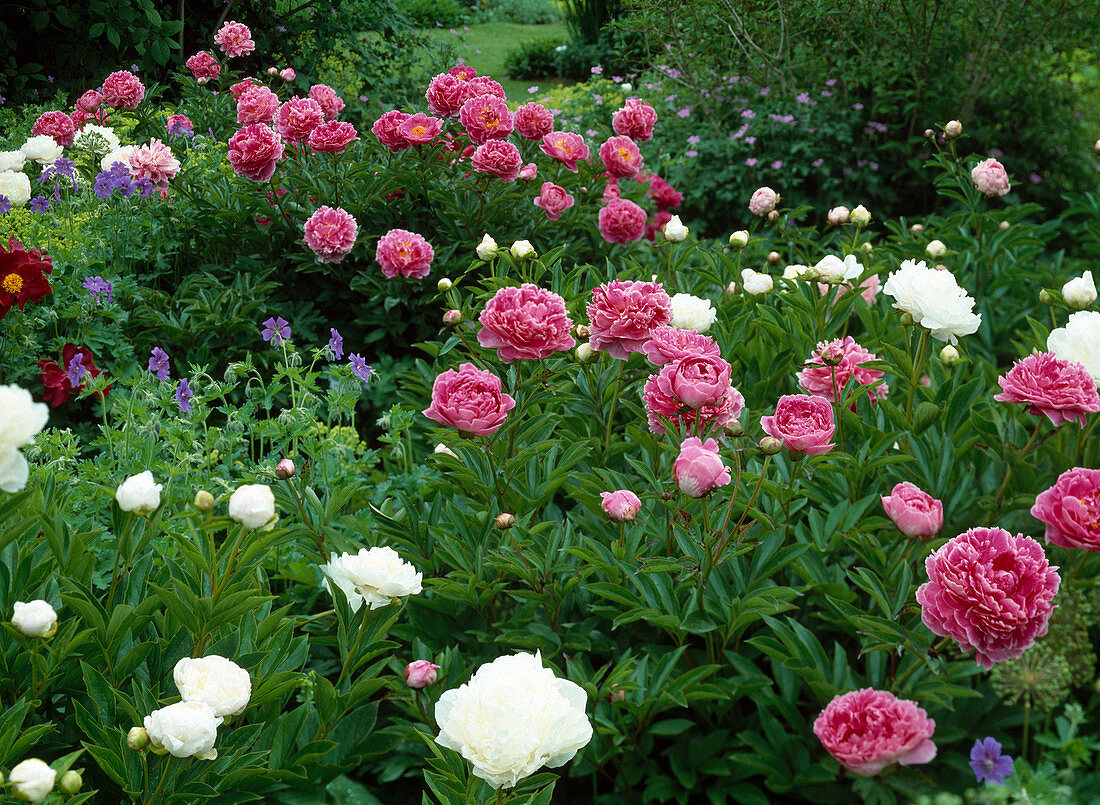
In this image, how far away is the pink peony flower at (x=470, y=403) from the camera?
1419mm

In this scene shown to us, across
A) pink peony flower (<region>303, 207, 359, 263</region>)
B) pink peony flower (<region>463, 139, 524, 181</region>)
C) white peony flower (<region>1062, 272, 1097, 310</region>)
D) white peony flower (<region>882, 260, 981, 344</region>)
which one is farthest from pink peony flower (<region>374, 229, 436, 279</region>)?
white peony flower (<region>1062, 272, 1097, 310</region>)

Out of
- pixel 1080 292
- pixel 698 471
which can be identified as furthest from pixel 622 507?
pixel 1080 292

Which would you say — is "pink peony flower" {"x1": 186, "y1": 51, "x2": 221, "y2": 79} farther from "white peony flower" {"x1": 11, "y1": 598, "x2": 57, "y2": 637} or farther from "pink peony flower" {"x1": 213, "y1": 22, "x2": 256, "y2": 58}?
"white peony flower" {"x1": 11, "y1": 598, "x2": 57, "y2": 637}

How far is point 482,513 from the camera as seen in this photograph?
63.5 inches

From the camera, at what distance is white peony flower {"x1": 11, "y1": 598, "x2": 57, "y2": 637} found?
97 centimetres

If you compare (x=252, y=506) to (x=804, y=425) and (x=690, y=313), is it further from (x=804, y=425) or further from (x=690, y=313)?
(x=690, y=313)

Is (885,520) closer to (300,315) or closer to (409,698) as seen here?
(409,698)

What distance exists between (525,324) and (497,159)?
4.35ft

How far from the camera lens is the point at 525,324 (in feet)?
5.08

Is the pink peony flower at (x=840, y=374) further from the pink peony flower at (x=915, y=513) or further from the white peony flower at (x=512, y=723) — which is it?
the white peony flower at (x=512, y=723)

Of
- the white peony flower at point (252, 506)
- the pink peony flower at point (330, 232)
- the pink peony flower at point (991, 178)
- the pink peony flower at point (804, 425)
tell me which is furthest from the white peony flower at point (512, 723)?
the pink peony flower at point (991, 178)

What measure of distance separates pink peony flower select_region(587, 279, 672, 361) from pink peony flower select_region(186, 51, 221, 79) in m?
3.47

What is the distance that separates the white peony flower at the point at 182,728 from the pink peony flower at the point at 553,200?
217cm

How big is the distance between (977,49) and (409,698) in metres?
5.18
